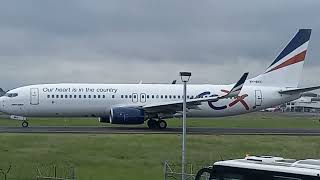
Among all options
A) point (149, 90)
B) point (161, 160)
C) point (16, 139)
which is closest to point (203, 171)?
point (161, 160)


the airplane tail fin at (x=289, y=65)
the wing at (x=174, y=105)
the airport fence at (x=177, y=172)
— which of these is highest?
the airplane tail fin at (x=289, y=65)

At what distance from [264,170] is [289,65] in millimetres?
40905

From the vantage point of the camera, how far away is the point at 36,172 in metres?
21.0

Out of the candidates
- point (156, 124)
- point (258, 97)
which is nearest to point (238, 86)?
point (258, 97)

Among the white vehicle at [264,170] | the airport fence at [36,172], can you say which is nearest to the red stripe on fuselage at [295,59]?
the airport fence at [36,172]

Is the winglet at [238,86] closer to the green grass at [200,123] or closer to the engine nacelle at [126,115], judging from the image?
the engine nacelle at [126,115]

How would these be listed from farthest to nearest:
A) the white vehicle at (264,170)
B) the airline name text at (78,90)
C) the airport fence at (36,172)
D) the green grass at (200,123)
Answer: the green grass at (200,123)
the airline name text at (78,90)
the airport fence at (36,172)
the white vehicle at (264,170)

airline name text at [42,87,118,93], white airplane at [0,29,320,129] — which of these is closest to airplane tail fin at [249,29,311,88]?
white airplane at [0,29,320,129]

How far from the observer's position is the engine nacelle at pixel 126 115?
4344 cm

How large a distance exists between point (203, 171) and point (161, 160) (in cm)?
1568

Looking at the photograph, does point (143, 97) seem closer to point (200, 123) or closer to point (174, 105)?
point (174, 105)

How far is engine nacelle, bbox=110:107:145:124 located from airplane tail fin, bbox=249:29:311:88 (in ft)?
36.6

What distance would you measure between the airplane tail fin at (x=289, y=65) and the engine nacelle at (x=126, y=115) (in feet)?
36.6

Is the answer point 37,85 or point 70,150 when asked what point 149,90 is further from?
point 70,150
